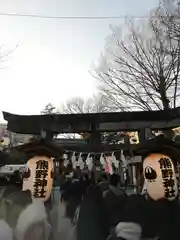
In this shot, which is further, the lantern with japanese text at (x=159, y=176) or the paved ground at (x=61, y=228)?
the paved ground at (x=61, y=228)

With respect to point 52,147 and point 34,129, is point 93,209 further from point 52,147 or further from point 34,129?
point 34,129

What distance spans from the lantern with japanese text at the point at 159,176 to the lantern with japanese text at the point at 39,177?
87.3 inches

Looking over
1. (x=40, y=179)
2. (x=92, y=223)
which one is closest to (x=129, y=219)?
(x=92, y=223)

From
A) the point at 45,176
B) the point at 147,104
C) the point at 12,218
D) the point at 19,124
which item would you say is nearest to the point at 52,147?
the point at 45,176

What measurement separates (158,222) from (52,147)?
3.42 metres

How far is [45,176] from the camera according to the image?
766cm

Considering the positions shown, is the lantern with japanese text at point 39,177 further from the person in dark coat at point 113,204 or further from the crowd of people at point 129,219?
the crowd of people at point 129,219

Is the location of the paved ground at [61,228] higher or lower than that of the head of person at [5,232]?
lower

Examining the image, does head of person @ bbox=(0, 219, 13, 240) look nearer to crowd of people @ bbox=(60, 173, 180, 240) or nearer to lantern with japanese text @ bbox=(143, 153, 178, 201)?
crowd of people @ bbox=(60, 173, 180, 240)

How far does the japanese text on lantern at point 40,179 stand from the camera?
23.9 feet

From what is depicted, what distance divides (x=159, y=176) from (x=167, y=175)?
0.70ft

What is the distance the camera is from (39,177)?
24.8 ft

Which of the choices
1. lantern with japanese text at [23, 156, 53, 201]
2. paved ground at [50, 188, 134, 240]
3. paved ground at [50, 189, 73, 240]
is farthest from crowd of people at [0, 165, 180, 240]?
lantern with japanese text at [23, 156, 53, 201]

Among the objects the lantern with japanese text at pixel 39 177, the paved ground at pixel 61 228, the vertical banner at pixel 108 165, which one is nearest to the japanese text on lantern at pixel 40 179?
the lantern with japanese text at pixel 39 177
